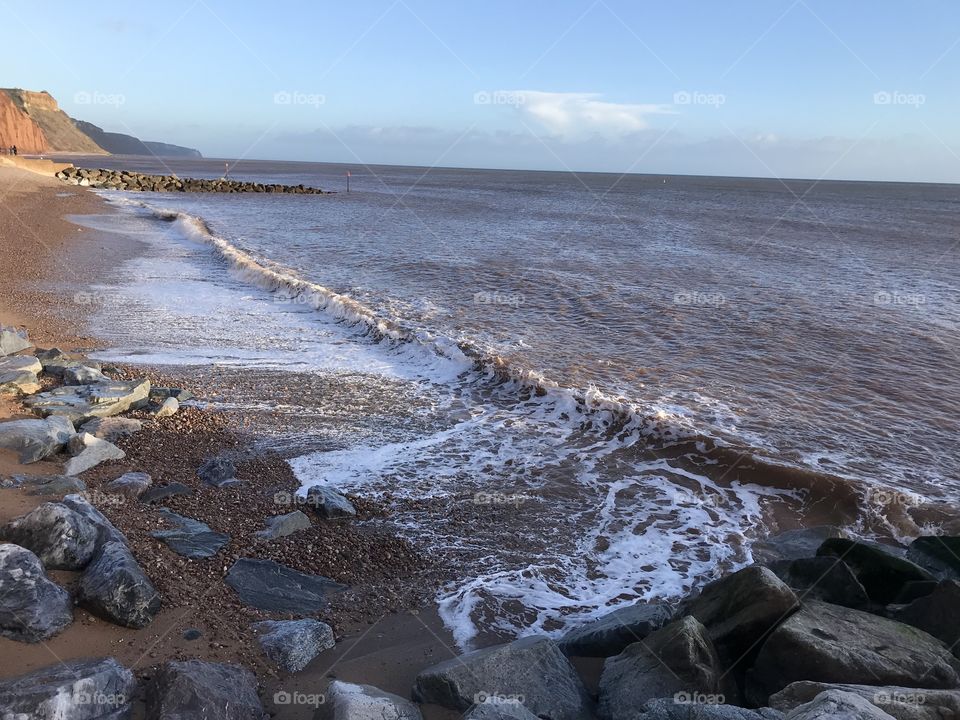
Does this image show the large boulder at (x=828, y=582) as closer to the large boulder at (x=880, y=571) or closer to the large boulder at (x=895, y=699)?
the large boulder at (x=880, y=571)

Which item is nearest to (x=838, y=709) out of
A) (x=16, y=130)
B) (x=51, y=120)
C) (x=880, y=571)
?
(x=880, y=571)

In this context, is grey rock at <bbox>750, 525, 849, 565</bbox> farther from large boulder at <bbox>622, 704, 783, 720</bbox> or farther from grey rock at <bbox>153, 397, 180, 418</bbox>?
grey rock at <bbox>153, 397, 180, 418</bbox>

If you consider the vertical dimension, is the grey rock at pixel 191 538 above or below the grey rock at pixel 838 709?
below

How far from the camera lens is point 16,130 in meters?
117

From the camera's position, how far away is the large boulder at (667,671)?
4.59 m

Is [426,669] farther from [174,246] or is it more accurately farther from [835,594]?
[174,246]

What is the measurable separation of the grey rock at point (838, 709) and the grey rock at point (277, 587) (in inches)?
143

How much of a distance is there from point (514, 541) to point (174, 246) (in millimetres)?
23789

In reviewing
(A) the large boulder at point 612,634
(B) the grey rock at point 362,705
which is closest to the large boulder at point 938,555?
(A) the large boulder at point 612,634

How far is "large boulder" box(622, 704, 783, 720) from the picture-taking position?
363 centimetres

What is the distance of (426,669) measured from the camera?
4949 millimetres

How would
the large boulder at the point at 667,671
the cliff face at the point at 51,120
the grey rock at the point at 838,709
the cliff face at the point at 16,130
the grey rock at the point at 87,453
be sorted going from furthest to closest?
the cliff face at the point at 51,120 → the cliff face at the point at 16,130 → the grey rock at the point at 87,453 → the large boulder at the point at 667,671 → the grey rock at the point at 838,709

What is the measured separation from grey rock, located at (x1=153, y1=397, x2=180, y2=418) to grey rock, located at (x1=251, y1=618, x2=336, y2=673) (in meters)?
4.86

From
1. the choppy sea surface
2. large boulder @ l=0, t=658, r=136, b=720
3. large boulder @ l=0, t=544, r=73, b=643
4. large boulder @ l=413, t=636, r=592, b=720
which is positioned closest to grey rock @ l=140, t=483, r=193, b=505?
the choppy sea surface
